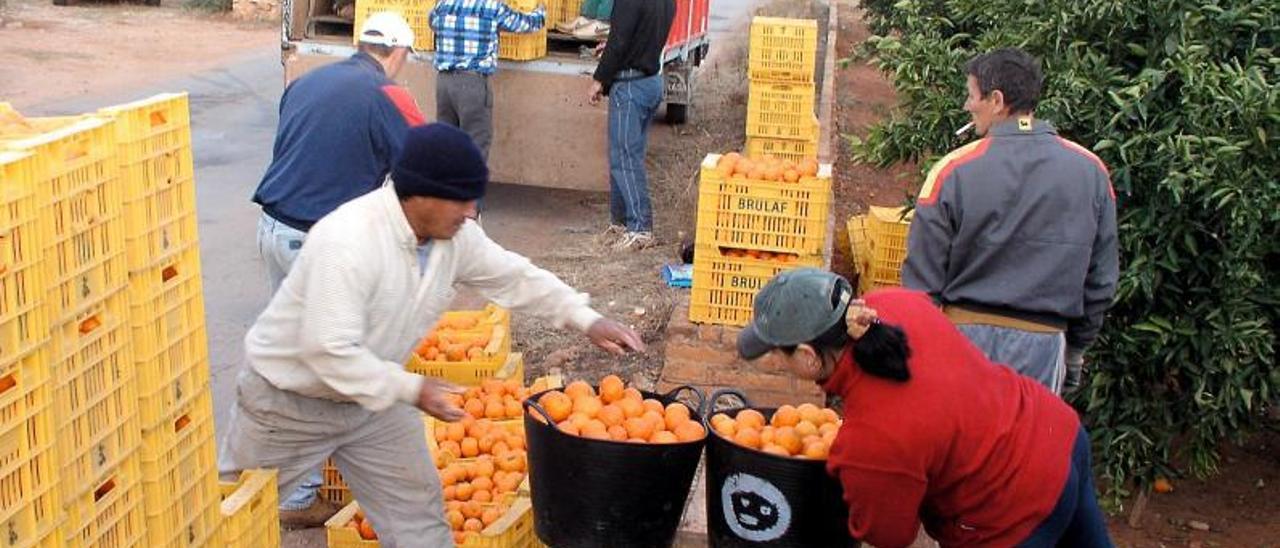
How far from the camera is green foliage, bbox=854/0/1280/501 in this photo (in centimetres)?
593

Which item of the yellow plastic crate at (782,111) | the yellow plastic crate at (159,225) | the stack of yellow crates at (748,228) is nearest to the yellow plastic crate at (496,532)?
the yellow plastic crate at (159,225)

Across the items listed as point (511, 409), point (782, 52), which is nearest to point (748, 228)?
point (511, 409)

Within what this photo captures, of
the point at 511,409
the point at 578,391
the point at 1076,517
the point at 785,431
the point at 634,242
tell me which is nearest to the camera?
the point at 1076,517

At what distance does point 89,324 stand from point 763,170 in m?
4.75

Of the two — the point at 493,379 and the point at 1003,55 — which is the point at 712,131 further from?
the point at 1003,55

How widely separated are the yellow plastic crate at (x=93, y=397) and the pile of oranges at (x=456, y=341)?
339 centimetres

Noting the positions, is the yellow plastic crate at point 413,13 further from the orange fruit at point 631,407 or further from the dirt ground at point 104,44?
the dirt ground at point 104,44

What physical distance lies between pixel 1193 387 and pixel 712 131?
36.2 ft

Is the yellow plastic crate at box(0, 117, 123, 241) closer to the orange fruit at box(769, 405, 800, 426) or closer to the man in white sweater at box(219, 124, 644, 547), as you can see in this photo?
the man in white sweater at box(219, 124, 644, 547)

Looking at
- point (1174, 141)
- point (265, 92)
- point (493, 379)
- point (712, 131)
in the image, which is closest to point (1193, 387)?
point (1174, 141)

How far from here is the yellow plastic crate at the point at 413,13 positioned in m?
11.2

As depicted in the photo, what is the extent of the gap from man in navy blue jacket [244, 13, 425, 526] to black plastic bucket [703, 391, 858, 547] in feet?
8.12

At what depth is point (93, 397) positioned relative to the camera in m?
3.50

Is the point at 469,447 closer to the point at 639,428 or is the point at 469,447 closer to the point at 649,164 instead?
the point at 639,428
